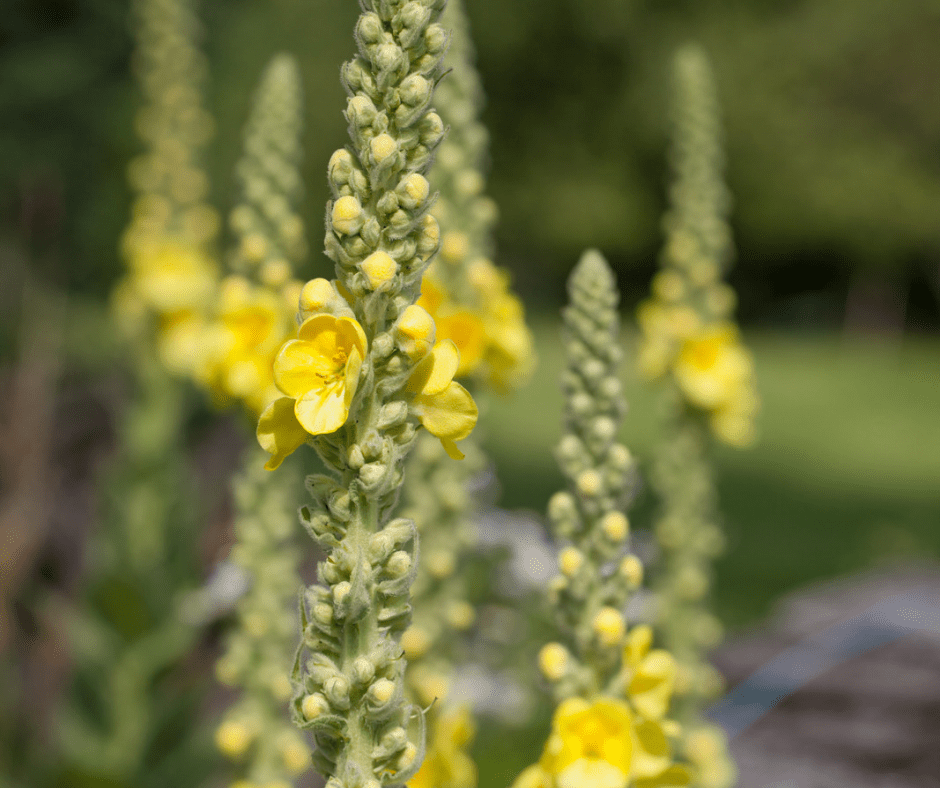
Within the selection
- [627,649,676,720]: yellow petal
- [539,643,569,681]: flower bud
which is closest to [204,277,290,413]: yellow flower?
[539,643,569,681]: flower bud

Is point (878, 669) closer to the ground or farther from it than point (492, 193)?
closer to the ground

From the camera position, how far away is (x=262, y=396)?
1882 mm

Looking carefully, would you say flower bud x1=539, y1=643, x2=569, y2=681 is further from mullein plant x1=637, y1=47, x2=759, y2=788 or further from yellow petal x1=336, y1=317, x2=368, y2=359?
mullein plant x1=637, y1=47, x2=759, y2=788

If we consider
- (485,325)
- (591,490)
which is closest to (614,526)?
(591,490)

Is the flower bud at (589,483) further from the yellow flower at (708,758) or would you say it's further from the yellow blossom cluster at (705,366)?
the yellow blossom cluster at (705,366)

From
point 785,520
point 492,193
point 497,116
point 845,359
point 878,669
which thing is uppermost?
point 497,116

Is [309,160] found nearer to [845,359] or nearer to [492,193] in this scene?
[492,193]

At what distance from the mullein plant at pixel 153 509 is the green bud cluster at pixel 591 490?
2032mm

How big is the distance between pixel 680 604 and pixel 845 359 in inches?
627

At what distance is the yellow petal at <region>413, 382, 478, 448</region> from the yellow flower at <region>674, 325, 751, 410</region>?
5.59ft

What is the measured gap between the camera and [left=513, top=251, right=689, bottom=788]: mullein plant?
50.4 inches

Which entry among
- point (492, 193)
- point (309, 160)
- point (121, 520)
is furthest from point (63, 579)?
point (492, 193)

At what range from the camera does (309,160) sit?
18.4 meters

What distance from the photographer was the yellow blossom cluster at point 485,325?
5.98 ft
